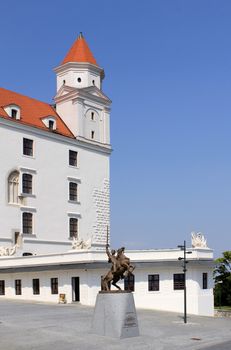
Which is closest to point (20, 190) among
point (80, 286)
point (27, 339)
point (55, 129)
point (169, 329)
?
point (55, 129)

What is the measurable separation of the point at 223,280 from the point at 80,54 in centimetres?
2718

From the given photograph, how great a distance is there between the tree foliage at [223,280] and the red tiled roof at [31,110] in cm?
1978

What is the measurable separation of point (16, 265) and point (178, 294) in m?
11.5

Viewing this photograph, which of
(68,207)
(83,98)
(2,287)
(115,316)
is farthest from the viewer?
(83,98)

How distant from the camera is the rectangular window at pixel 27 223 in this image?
45.7m

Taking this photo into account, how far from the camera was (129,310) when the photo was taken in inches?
819

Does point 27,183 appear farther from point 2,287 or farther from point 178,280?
point 178,280

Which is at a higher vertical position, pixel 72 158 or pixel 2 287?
pixel 72 158

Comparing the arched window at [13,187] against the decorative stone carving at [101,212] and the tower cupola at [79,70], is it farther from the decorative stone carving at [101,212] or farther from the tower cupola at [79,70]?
the tower cupola at [79,70]

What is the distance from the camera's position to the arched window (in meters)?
45.3

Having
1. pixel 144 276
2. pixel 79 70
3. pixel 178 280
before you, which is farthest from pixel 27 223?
pixel 79 70

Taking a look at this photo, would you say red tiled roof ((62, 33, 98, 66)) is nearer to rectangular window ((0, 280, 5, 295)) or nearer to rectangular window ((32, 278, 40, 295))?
rectangular window ((0, 280, 5, 295))

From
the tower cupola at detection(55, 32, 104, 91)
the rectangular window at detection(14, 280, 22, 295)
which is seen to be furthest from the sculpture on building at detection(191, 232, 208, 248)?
the tower cupola at detection(55, 32, 104, 91)

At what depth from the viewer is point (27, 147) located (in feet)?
156
